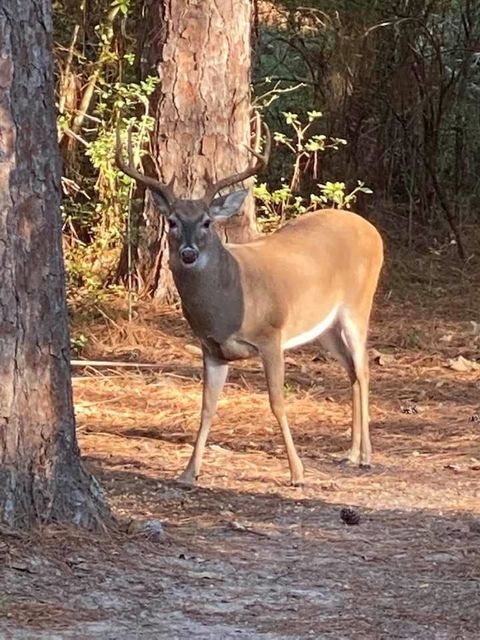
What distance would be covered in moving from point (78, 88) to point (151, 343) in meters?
3.20

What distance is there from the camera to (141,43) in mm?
11484

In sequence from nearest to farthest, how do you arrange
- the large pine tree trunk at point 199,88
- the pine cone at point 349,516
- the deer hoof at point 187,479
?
the pine cone at point 349,516, the deer hoof at point 187,479, the large pine tree trunk at point 199,88

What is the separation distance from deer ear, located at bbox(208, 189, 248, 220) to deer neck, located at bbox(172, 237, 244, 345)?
127mm

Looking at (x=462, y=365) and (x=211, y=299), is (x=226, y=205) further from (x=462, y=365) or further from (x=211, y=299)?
(x=462, y=365)

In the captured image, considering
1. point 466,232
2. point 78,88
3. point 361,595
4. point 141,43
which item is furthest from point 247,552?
point 466,232

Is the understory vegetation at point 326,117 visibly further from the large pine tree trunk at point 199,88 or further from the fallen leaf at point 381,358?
the fallen leaf at point 381,358

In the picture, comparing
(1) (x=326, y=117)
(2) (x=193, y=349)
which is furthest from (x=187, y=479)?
(1) (x=326, y=117)

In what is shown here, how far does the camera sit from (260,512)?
622 centimetres

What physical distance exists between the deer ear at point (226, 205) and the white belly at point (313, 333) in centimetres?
76

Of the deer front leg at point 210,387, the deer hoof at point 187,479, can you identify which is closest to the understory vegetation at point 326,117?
the deer front leg at point 210,387

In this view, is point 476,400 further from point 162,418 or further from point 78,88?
point 78,88

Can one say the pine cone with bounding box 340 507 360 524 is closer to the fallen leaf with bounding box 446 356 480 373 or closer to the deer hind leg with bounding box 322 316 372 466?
the deer hind leg with bounding box 322 316 372 466

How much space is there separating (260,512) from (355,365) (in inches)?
78.1

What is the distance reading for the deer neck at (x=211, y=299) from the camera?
7055 millimetres
